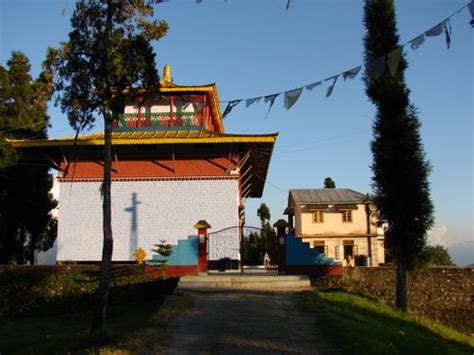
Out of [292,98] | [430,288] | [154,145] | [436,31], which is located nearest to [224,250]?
[154,145]

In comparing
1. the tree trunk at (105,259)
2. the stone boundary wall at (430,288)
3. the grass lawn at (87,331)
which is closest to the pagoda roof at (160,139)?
the stone boundary wall at (430,288)

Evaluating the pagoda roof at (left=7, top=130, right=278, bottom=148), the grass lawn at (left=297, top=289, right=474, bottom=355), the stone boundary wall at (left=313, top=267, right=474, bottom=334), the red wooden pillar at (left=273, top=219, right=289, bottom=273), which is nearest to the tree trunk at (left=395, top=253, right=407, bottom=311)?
the grass lawn at (left=297, top=289, right=474, bottom=355)

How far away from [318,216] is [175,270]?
22.7 meters

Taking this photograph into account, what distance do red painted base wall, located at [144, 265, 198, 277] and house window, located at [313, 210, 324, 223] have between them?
878 inches

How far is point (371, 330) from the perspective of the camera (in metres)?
8.91

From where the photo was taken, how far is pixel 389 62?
663cm

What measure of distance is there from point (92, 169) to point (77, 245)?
11.1 ft

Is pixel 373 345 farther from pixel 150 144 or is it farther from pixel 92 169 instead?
pixel 92 169

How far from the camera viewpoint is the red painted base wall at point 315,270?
55.4 ft

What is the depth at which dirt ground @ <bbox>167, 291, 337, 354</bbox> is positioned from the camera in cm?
788

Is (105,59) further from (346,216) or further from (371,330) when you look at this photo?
(346,216)

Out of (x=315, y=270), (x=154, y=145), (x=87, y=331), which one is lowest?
(x=87, y=331)

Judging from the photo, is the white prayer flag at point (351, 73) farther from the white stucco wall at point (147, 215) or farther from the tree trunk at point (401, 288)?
the white stucco wall at point (147, 215)

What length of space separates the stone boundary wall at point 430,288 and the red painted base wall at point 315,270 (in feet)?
0.58
